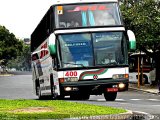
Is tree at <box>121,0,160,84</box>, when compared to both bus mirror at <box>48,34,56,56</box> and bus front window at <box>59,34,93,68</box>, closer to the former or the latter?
bus front window at <box>59,34,93,68</box>

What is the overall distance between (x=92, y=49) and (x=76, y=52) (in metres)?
0.65

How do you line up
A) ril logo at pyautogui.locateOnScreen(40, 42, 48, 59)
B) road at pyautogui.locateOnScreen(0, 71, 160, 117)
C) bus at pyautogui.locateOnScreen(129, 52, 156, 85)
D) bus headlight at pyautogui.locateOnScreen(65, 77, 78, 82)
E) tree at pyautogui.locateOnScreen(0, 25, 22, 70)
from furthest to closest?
tree at pyautogui.locateOnScreen(0, 25, 22, 70) → bus at pyautogui.locateOnScreen(129, 52, 156, 85) → ril logo at pyautogui.locateOnScreen(40, 42, 48, 59) → bus headlight at pyautogui.locateOnScreen(65, 77, 78, 82) → road at pyautogui.locateOnScreen(0, 71, 160, 117)

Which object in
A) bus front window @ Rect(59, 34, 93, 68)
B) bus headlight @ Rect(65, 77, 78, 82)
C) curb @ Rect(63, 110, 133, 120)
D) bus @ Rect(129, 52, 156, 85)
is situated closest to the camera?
curb @ Rect(63, 110, 133, 120)

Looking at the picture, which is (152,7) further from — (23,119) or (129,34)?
(23,119)

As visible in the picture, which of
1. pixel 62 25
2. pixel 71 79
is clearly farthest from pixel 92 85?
pixel 62 25

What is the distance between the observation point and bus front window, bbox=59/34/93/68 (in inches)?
780

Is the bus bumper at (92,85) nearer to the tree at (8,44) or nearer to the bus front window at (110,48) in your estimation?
the bus front window at (110,48)

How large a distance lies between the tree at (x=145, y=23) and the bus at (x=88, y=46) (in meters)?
20.8

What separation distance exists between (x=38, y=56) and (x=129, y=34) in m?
7.32

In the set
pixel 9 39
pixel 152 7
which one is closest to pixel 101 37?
pixel 152 7

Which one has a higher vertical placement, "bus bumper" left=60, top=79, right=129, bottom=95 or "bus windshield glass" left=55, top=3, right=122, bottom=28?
"bus windshield glass" left=55, top=3, right=122, bottom=28

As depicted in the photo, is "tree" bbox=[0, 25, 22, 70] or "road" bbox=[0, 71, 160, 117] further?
"tree" bbox=[0, 25, 22, 70]

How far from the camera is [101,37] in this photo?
792 inches

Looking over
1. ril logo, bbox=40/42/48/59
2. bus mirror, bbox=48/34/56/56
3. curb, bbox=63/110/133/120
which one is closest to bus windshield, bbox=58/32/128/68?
bus mirror, bbox=48/34/56/56
